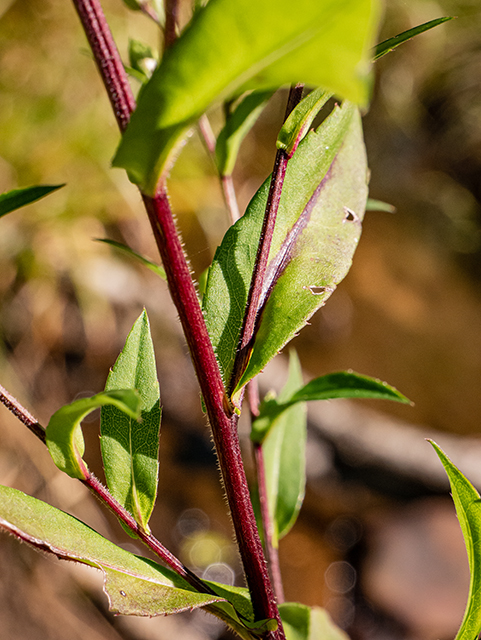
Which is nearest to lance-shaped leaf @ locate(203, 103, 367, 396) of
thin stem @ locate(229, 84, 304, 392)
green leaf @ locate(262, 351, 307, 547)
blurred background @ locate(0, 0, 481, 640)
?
thin stem @ locate(229, 84, 304, 392)

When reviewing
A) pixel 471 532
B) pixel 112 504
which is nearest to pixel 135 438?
pixel 112 504

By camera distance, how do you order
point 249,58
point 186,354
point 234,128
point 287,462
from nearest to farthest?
point 249,58 < point 234,128 < point 287,462 < point 186,354

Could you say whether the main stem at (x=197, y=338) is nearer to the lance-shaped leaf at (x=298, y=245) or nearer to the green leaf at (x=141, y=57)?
the lance-shaped leaf at (x=298, y=245)

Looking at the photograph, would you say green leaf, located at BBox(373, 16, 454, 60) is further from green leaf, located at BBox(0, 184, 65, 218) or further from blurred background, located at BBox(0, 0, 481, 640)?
blurred background, located at BBox(0, 0, 481, 640)

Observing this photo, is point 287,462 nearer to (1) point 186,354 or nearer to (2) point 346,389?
(2) point 346,389

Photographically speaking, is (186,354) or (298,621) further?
(186,354)

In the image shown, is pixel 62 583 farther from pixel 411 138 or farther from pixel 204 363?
pixel 411 138
